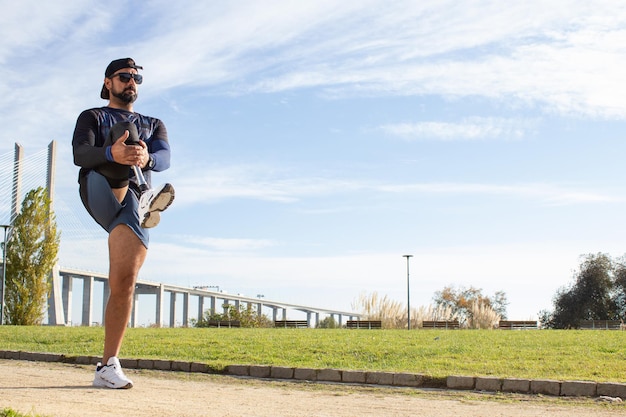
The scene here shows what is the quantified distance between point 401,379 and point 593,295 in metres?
51.8

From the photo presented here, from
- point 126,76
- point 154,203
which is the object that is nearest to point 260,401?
point 154,203

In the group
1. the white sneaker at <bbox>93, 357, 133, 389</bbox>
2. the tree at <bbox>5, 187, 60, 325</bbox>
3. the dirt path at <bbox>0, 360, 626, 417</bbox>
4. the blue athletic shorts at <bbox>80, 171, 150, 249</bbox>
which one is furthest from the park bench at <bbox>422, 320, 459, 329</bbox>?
the blue athletic shorts at <bbox>80, 171, 150, 249</bbox>

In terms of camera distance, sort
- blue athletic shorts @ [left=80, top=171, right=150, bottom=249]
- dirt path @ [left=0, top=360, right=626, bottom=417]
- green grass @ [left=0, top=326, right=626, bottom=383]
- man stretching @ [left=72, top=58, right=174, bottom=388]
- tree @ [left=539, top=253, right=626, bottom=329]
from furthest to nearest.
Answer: tree @ [left=539, top=253, right=626, bottom=329]
green grass @ [left=0, top=326, right=626, bottom=383]
blue athletic shorts @ [left=80, top=171, right=150, bottom=249]
man stretching @ [left=72, top=58, right=174, bottom=388]
dirt path @ [left=0, top=360, right=626, bottom=417]

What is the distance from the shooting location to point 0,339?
1578 cm

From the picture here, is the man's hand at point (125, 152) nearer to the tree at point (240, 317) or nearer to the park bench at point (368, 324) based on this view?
the park bench at point (368, 324)

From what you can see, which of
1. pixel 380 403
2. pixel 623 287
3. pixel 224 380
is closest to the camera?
pixel 380 403

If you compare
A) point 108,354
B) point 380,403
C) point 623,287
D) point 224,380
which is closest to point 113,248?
point 108,354

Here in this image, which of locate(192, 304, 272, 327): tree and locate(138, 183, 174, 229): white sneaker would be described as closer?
locate(138, 183, 174, 229): white sneaker

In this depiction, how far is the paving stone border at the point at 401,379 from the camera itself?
791cm

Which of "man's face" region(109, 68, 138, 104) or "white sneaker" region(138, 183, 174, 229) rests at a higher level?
"man's face" region(109, 68, 138, 104)

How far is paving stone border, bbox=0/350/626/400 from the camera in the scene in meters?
7.91

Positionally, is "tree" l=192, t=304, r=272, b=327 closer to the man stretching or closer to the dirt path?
the dirt path

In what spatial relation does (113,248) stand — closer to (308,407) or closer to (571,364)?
(308,407)

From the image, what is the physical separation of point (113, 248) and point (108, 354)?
878mm
